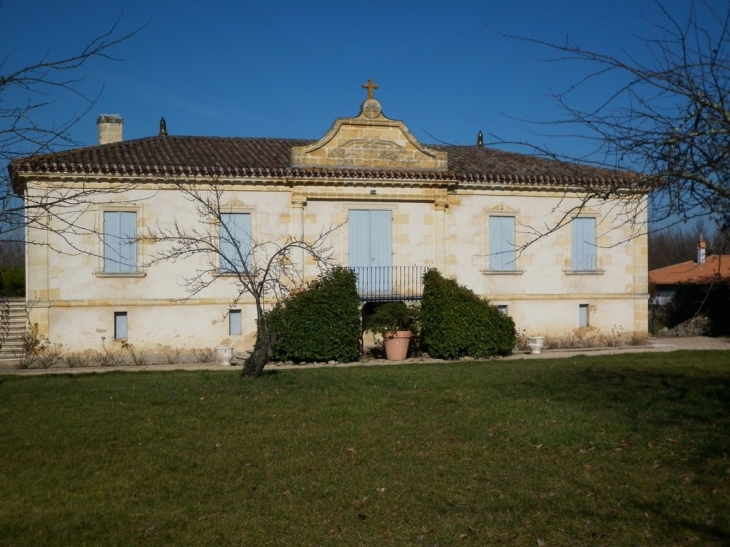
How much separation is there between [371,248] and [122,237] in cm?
598

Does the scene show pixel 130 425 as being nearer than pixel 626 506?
No

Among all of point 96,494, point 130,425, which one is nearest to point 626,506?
point 96,494

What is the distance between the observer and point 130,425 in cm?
923

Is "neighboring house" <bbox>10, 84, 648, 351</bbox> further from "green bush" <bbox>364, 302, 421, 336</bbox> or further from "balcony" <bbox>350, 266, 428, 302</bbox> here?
"green bush" <bbox>364, 302, 421, 336</bbox>

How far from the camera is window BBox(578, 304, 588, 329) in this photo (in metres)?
21.6

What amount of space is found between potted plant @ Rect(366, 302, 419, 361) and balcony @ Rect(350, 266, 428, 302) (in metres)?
1.19

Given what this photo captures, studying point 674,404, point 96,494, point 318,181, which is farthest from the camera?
point 318,181

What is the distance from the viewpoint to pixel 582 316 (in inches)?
854

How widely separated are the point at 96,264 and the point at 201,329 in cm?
285

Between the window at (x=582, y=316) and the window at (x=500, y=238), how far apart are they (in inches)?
88.3

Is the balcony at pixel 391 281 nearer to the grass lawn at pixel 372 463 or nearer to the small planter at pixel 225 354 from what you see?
the small planter at pixel 225 354

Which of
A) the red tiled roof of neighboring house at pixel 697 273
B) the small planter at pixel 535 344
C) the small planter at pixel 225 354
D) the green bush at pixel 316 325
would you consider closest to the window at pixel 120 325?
the small planter at pixel 225 354

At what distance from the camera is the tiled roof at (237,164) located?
1872 centimetres

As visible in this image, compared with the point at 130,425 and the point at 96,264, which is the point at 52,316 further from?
the point at 130,425
